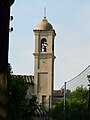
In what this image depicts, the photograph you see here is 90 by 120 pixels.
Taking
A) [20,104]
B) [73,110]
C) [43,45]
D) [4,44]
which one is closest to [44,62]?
[43,45]

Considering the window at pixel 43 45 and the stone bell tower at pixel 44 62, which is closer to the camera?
the stone bell tower at pixel 44 62

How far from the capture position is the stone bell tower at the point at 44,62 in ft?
223

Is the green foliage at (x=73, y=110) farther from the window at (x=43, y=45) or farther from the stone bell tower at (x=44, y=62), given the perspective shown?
the window at (x=43, y=45)

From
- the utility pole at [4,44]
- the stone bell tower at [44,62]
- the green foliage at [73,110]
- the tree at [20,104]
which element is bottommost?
the green foliage at [73,110]

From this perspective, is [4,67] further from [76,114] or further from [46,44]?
[46,44]

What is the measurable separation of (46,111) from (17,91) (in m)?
25.6

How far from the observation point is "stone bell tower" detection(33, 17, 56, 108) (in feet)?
223

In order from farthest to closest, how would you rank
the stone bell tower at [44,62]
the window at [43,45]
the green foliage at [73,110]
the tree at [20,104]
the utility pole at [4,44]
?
the window at [43,45]
the stone bell tower at [44,62]
the green foliage at [73,110]
the tree at [20,104]
the utility pole at [4,44]

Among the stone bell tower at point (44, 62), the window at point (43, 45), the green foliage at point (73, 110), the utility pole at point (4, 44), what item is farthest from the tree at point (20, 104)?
the window at point (43, 45)

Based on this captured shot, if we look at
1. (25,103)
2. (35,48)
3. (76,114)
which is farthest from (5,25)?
(35,48)

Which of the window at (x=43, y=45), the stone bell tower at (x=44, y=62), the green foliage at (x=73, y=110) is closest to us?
the green foliage at (x=73, y=110)

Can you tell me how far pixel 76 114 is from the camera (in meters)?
33.6

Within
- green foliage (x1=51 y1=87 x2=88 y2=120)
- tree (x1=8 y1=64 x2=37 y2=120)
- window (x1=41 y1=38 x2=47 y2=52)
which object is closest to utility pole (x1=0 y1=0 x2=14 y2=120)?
tree (x1=8 y1=64 x2=37 y2=120)

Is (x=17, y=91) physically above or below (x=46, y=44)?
below
